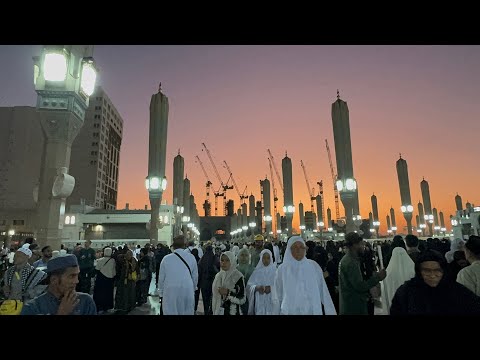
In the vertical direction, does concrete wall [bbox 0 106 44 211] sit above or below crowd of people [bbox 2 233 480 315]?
above

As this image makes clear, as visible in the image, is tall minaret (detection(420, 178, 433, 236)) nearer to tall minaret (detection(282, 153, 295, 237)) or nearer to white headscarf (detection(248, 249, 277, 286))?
tall minaret (detection(282, 153, 295, 237))

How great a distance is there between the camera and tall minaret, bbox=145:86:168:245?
778 inches

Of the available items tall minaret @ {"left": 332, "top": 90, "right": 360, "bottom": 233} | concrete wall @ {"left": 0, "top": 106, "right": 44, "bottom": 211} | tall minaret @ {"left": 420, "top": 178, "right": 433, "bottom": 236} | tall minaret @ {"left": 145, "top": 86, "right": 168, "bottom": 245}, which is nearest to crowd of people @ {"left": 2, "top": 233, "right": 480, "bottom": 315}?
tall minaret @ {"left": 145, "top": 86, "right": 168, "bottom": 245}

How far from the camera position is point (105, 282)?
31.2 feet

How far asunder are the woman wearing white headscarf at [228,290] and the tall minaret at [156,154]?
14554 mm

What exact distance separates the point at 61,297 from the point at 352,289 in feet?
12.4

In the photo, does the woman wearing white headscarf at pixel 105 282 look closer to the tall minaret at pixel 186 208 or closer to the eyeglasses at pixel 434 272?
the eyeglasses at pixel 434 272

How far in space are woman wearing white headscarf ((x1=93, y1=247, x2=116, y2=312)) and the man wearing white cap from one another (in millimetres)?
4772

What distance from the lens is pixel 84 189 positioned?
6719cm

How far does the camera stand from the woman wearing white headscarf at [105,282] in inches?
373

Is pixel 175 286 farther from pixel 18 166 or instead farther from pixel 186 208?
pixel 18 166

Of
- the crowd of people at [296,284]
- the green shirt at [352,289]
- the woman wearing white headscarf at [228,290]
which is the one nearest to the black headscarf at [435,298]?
the crowd of people at [296,284]
